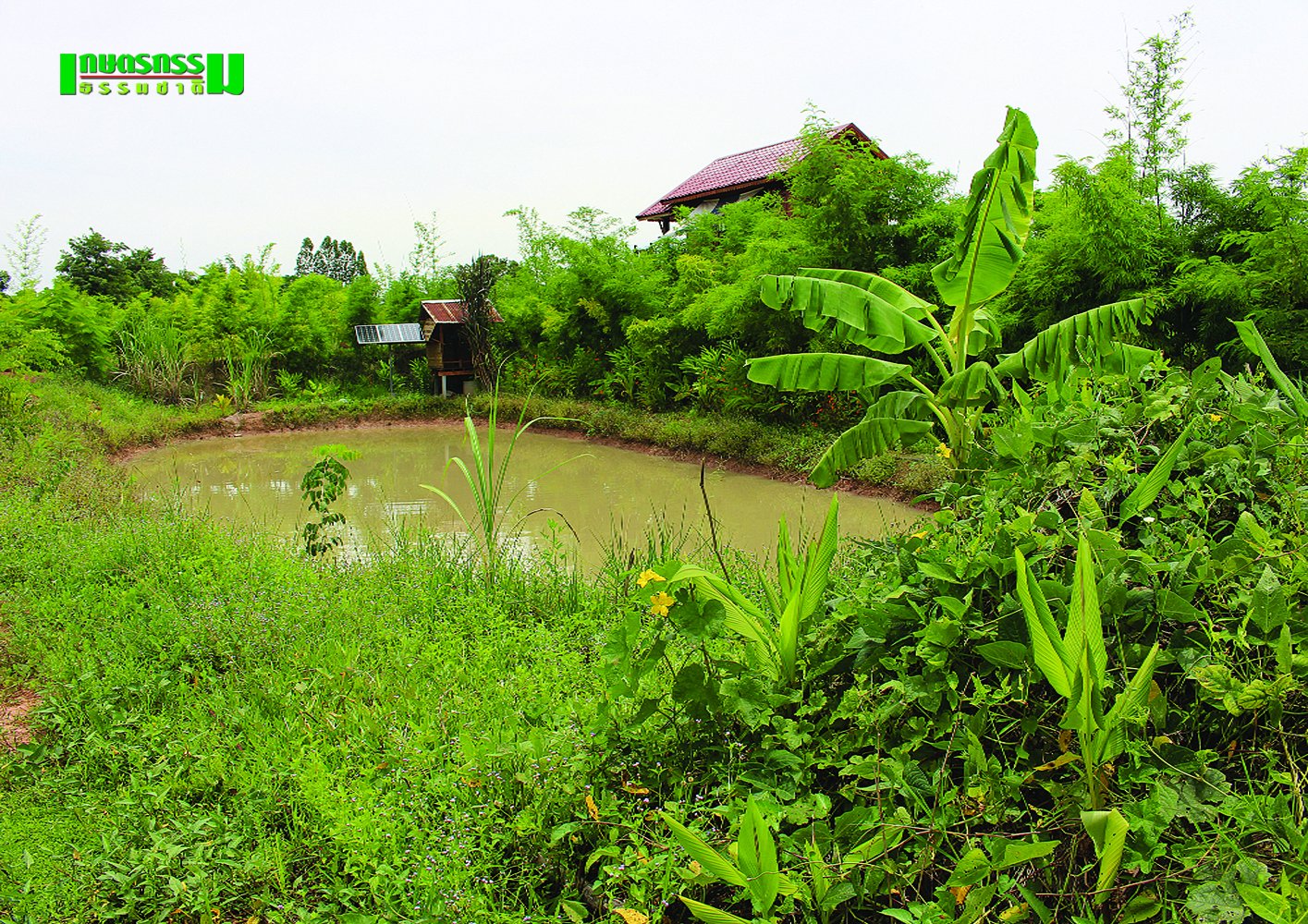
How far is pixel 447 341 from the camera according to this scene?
14867mm

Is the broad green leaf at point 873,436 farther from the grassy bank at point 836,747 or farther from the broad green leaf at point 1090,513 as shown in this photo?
the broad green leaf at point 1090,513

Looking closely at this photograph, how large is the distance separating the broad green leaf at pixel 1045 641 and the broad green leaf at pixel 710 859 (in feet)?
2.04

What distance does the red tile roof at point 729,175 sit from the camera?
17344mm

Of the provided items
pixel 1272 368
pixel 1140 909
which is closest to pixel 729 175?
pixel 1272 368

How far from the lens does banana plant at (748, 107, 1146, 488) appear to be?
11.6 ft

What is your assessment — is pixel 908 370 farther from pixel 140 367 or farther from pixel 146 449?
pixel 140 367

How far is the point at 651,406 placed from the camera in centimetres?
1219

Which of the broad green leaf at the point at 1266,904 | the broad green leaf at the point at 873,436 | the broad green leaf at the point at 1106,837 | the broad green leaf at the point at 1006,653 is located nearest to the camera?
the broad green leaf at the point at 1266,904

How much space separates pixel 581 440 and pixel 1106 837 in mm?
11229

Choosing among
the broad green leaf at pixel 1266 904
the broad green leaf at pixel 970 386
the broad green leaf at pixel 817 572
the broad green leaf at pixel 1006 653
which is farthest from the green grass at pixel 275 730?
the broad green leaf at pixel 970 386

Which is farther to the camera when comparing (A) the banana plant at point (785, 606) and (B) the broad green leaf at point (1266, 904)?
(A) the banana plant at point (785, 606)

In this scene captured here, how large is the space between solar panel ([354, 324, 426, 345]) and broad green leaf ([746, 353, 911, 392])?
12.1 metres

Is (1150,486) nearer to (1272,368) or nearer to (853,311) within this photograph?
(1272,368)

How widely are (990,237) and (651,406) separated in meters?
8.64
